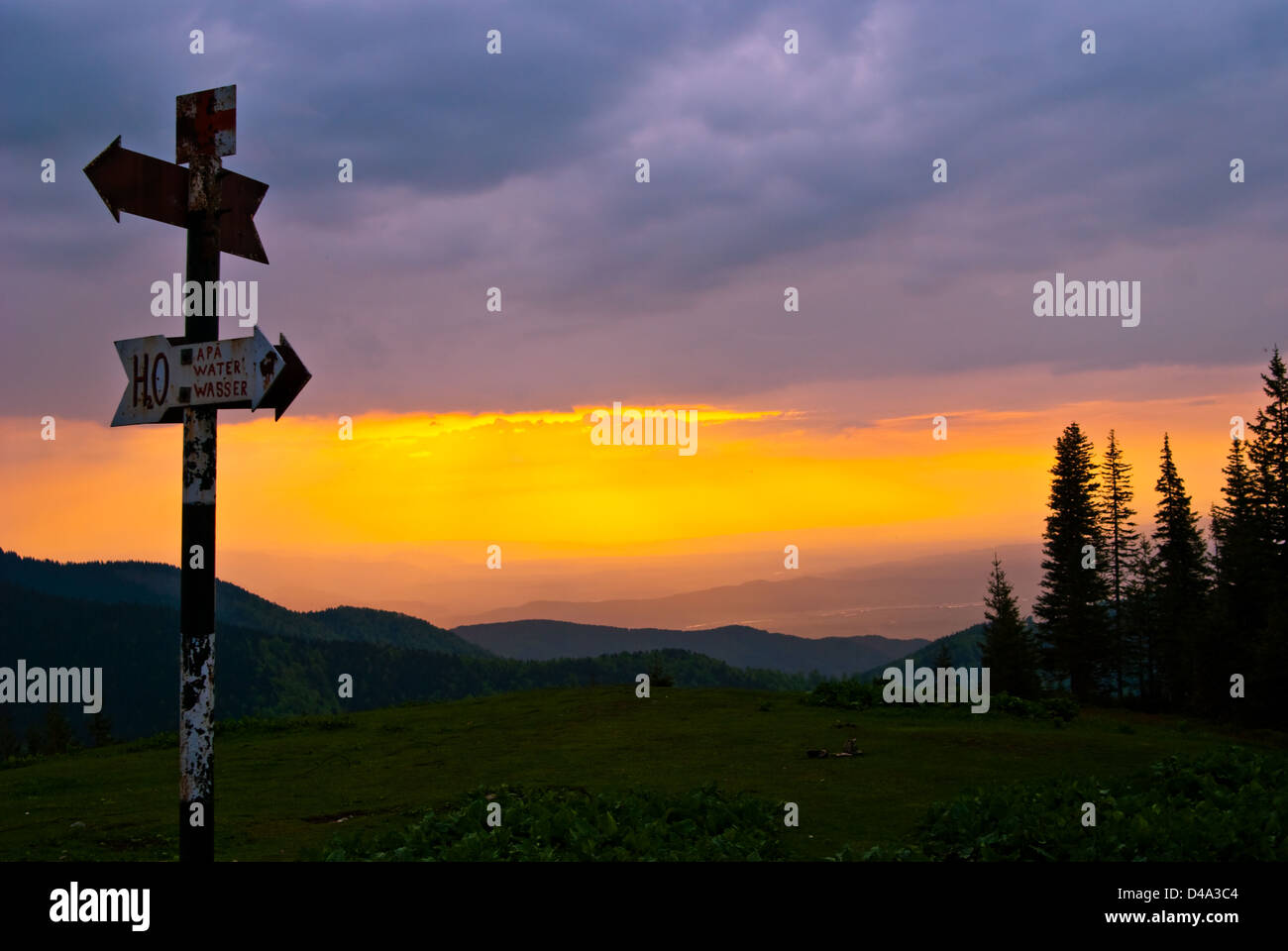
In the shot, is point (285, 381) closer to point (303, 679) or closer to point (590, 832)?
point (590, 832)

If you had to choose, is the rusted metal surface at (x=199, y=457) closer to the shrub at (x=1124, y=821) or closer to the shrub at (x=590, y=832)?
the shrub at (x=590, y=832)

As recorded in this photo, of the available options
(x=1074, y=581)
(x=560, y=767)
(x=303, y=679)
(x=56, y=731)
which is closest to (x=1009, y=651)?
(x=1074, y=581)

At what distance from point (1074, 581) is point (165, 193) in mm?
58928

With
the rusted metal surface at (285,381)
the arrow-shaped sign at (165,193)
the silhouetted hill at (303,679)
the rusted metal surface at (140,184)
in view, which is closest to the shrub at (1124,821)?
the rusted metal surface at (285,381)

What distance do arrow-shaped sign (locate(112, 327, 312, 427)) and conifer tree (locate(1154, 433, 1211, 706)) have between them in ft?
178

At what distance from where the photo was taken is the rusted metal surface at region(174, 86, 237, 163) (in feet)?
26.5

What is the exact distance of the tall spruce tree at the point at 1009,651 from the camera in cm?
5628

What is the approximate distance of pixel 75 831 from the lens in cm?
1429
